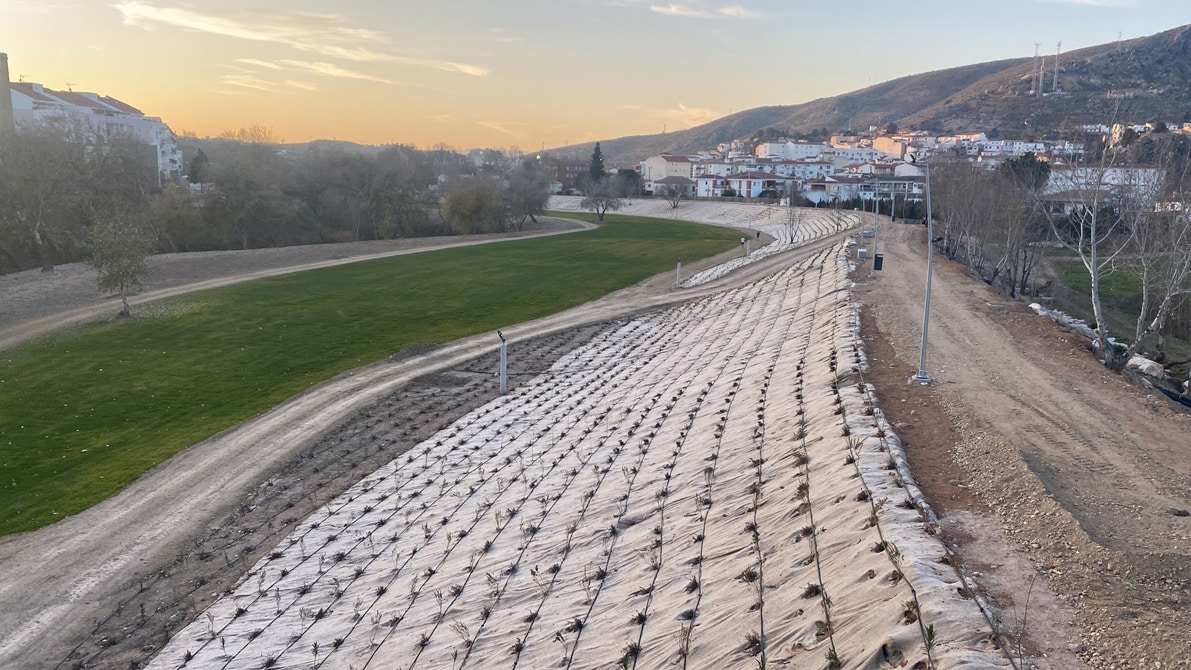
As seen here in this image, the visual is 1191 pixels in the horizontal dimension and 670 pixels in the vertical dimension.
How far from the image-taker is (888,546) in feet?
28.1

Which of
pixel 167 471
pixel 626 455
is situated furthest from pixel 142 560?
pixel 626 455

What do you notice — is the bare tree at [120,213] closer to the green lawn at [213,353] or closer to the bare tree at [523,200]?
the green lawn at [213,353]

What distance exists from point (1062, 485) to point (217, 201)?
230 ft

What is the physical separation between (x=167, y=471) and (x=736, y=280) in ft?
105

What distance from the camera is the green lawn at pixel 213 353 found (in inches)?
739

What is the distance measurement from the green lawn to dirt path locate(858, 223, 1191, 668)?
17439mm

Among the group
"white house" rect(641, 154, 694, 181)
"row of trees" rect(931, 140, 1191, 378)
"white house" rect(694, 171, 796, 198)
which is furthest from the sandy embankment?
"white house" rect(641, 154, 694, 181)

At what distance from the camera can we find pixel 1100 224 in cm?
4409

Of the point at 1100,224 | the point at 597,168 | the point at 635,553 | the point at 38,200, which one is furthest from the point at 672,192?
the point at 635,553

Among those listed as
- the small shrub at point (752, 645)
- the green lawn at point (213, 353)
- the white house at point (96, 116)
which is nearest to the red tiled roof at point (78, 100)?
the white house at point (96, 116)

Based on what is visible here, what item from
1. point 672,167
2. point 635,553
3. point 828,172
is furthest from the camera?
point 672,167

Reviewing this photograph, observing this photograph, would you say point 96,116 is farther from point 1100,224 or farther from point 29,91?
point 1100,224

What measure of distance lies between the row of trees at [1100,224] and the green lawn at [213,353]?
831 inches

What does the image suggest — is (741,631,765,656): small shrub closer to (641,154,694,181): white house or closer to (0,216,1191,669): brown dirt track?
(0,216,1191,669): brown dirt track
